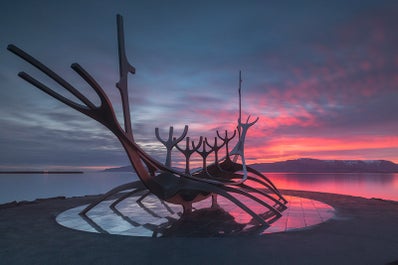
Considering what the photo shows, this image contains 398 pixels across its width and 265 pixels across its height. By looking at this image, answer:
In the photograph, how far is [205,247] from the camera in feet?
24.8

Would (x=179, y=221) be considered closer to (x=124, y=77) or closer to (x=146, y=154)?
(x=146, y=154)

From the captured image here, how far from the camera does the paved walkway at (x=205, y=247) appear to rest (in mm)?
6613

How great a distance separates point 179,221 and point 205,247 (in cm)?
357

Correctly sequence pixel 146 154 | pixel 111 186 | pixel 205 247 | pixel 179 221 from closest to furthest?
pixel 205 247, pixel 146 154, pixel 179 221, pixel 111 186

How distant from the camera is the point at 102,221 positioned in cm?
1086

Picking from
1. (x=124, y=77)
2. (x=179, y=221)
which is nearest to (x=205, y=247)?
(x=179, y=221)

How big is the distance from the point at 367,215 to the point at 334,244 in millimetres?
5555

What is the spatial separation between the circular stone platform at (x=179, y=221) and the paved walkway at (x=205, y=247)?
0.61 meters

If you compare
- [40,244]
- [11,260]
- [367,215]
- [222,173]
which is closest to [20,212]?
[40,244]

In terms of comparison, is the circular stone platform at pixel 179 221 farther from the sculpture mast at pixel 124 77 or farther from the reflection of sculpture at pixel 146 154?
the sculpture mast at pixel 124 77

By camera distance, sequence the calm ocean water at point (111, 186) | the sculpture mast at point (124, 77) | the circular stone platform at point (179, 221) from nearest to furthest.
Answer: the circular stone platform at point (179, 221), the sculpture mast at point (124, 77), the calm ocean water at point (111, 186)

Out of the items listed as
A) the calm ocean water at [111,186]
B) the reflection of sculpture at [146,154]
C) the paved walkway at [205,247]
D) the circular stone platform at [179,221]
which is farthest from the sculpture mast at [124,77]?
the calm ocean water at [111,186]

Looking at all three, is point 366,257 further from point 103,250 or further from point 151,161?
point 151,161

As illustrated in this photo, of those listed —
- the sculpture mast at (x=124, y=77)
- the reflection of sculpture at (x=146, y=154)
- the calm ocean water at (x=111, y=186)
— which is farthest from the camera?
the calm ocean water at (x=111, y=186)
